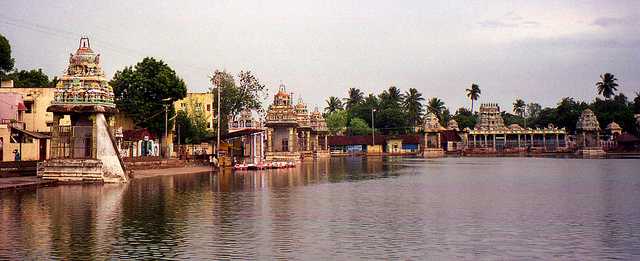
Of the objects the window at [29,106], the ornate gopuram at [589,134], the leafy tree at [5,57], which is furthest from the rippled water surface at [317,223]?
the ornate gopuram at [589,134]

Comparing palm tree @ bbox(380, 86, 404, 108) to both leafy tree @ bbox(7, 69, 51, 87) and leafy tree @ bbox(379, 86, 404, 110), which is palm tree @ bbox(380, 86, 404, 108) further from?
leafy tree @ bbox(7, 69, 51, 87)

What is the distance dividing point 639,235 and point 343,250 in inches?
395

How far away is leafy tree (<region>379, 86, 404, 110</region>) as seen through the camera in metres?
162

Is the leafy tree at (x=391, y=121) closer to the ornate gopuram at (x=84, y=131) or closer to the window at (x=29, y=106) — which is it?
the window at (x=29, y=106)

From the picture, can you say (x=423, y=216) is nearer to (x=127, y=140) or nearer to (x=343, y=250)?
(x=343, y=250)

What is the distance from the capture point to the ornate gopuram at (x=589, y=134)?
121 meters

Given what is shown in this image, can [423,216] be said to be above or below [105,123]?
below

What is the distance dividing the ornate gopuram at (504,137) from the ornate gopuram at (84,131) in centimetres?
10256

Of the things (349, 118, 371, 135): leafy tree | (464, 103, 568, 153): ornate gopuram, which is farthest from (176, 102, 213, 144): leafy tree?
(464, 103, 568, 153): ornate gopuram

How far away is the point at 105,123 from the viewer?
1716 inches

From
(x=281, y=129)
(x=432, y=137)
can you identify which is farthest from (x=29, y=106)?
(x=432, y=137)

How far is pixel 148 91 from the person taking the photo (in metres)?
73.1

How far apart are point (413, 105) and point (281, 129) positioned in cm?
7928

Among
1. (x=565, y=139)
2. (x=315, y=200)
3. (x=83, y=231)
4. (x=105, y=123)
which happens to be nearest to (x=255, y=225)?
(x=83, y=231)
